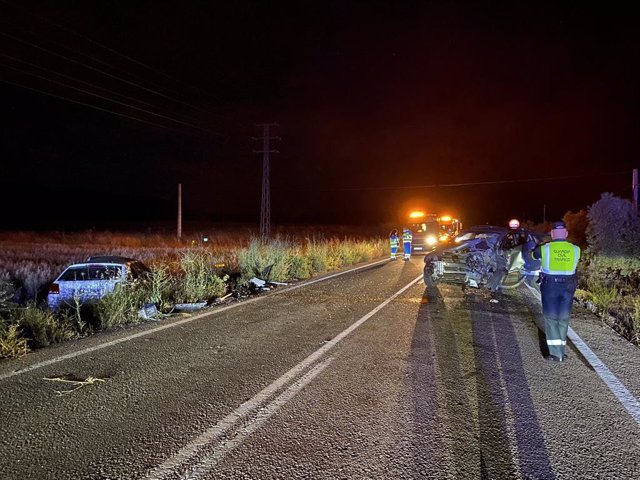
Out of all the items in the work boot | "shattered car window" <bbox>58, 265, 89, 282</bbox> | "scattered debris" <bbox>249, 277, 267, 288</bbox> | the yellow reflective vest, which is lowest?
the work boot

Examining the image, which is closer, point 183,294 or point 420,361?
point 420,361

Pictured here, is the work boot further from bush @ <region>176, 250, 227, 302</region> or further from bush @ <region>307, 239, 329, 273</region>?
bush @ <region>307, 239, 329, 273</region>

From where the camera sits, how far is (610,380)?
5.32m

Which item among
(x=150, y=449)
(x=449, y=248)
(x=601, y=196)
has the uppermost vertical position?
(x=601, y=196)

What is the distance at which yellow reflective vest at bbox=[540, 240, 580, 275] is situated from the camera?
6207 mm

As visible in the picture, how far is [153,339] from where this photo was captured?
23.1ft

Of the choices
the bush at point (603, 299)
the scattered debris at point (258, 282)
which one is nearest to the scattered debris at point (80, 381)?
the scattered debris at point (258, 282)

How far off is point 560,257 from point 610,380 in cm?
164

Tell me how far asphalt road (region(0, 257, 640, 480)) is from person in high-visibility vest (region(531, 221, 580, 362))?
1.02ft

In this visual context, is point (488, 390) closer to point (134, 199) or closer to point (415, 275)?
→ point (415, 275)

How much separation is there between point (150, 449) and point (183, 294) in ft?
23.2

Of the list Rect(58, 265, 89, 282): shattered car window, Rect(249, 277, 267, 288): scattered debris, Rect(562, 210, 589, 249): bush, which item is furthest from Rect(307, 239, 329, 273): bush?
Rect(562, 210, 589, 249): bush

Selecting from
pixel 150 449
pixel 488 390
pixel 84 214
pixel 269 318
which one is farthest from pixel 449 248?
pixel 84 214

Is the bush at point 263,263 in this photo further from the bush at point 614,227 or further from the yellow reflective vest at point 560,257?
the bush at point 614,227
